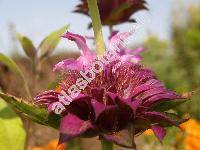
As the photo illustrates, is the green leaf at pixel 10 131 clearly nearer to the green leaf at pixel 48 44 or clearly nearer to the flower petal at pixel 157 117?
the green leaf at pixel 48 44

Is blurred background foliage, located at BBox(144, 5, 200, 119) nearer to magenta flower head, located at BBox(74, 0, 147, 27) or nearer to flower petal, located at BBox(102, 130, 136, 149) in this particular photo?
magenta flower head, located at BBox(74, 0, 147, 27)

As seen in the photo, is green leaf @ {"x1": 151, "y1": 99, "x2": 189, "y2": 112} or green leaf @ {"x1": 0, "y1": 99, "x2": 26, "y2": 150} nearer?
green leaf @ {"x1": 151, "y1": 99, "x2": 189, "y2": 112}

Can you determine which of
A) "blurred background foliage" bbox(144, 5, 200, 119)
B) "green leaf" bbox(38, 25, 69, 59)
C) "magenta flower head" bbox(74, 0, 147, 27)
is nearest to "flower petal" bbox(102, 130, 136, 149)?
"magenta flower head" bbox(74, 0, 147, 27)

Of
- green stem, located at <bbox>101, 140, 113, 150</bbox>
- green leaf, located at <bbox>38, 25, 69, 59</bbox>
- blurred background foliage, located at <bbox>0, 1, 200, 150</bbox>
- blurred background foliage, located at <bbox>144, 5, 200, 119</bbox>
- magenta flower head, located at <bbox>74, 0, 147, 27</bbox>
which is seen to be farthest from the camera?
blurred background foliage, located at <bbox>144, 5, 200, 119</bbox>

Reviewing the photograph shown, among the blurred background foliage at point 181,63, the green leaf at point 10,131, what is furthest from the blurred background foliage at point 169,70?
the green leaf at point 10,131

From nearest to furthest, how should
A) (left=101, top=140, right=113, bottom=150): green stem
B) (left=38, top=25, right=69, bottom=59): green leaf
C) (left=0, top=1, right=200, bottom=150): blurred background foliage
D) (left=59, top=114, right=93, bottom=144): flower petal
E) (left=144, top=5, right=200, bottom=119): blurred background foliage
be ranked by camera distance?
1. (left=59, top=114, right=93, bottom=144): flower petal
2. (left=101, top=140, right=113, bottom=150): green stem
3. (left=38, top=25, right=69, bottom=59): green leaf
4. (left=0, top=1, right=200, bottom=150): blurred background foliage
5. (left=144, top=5, right=200, bottom=119): blurred background foliage

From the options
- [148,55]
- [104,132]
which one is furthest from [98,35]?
[148,55]

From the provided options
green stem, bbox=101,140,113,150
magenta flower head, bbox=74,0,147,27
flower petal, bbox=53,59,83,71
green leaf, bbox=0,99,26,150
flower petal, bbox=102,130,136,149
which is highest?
magenta flower head, bbox=74,0,147,27
